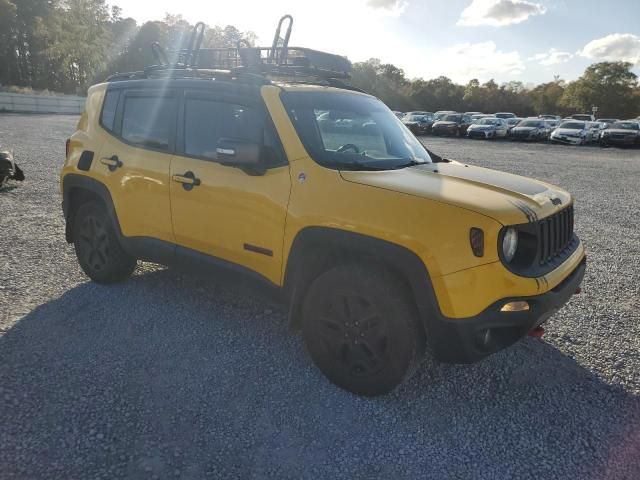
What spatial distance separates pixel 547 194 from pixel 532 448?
156 cm

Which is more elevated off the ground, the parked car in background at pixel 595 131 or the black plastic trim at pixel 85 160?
the parked car in background at pixel 595 131

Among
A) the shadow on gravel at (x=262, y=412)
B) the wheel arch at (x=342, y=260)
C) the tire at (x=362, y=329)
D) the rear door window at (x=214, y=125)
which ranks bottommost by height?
→ the shadow on gravel at (x=262, y=412)

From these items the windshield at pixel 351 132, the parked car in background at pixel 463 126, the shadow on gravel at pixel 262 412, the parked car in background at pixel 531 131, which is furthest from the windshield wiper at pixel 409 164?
the parked car in background at pixel 463 126

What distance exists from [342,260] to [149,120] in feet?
7.07

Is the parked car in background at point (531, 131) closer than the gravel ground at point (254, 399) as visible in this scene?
No

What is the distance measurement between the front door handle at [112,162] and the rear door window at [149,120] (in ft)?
0.60

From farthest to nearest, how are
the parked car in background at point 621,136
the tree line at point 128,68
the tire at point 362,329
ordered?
the tree line at point 128,68
the parked car in background at point 621,136
the tire at point 362,329

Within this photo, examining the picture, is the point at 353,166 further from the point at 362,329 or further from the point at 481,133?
the point at 481,133

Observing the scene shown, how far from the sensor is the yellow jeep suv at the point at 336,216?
2607 millimetres

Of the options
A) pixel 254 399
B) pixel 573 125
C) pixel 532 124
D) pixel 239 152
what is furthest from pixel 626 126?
pixel 254 399

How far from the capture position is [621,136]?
92.2ft

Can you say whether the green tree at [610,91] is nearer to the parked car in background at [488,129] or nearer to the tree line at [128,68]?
the tree line at [128,68]

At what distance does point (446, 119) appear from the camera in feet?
113

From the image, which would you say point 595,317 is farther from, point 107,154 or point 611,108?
point 611,108
